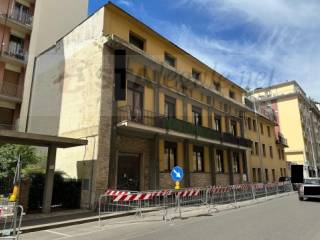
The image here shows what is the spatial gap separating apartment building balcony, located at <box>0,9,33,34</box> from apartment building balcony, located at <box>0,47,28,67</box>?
1.91 meters

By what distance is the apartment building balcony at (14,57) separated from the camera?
2058cm

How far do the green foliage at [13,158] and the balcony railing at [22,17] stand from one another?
11.8m

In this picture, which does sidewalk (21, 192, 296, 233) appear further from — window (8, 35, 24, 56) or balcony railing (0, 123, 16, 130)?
window (8, 35, 24, 56)

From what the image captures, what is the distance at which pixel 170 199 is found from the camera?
1402 cm

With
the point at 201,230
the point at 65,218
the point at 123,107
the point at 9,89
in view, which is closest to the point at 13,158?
the point at 65,218

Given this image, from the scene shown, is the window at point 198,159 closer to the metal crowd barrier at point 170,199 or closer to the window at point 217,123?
the window at point 217,123

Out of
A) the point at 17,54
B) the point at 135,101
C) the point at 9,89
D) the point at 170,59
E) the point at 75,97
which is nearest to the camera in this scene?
the point at 75,97

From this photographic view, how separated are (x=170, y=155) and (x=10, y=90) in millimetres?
13216

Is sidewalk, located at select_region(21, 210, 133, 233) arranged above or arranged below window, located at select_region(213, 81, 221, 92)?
below

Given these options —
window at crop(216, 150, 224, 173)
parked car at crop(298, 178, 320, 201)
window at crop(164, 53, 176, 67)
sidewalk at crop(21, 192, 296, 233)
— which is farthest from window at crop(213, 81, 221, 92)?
sidewalk at crop(21, 192, 296, 233)

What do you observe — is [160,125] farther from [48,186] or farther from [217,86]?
[217,86]

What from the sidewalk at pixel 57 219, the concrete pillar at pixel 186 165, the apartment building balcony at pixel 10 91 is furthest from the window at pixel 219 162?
the apartment building balcony at pixel 10 91

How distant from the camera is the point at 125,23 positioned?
16562 mm

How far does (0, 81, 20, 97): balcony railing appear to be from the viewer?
67.5 feet
